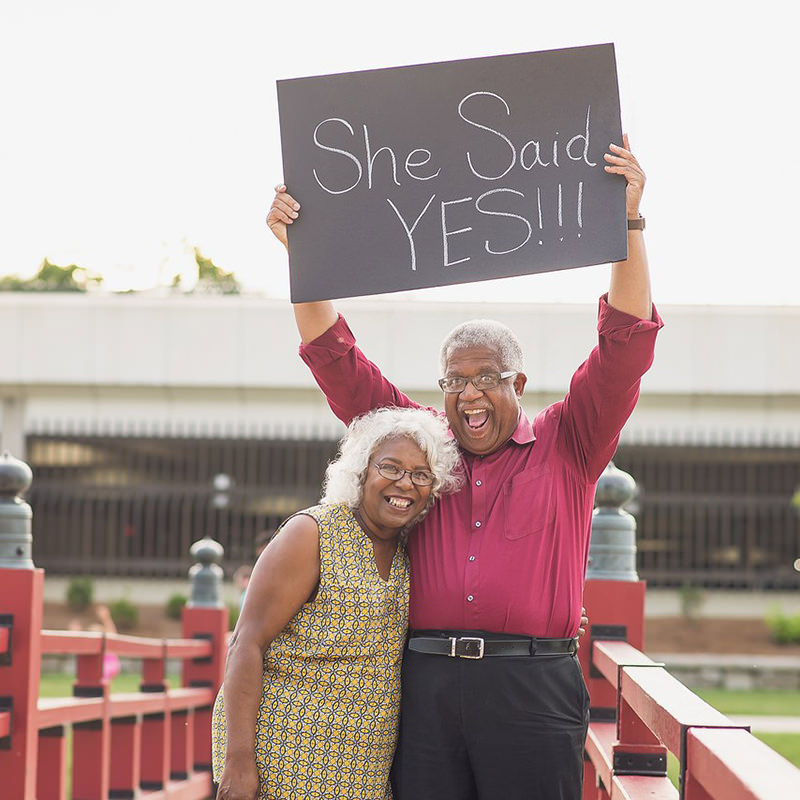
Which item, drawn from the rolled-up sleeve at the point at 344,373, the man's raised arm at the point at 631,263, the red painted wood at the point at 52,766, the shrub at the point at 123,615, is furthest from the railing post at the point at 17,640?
the shrub at the point at 123,615

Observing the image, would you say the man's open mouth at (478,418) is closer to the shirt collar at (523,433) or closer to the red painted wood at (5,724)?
the shirt collar at (523,433)

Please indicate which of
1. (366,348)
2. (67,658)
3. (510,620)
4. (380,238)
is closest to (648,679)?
(510,620)

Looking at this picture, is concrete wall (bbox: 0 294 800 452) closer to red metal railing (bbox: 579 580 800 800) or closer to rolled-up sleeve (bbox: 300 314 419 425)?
red metal railing (bbox: 579 580 800 800)

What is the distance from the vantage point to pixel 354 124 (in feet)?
11.0

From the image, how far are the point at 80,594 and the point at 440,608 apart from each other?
1595 cm

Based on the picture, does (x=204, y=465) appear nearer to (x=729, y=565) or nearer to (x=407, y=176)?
(x=729, y=565)

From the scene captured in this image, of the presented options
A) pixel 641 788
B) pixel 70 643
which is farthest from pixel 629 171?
pixel 70 643

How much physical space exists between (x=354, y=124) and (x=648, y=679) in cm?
155

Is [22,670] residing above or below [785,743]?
above

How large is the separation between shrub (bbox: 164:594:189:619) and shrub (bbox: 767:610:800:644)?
7873 millimetres

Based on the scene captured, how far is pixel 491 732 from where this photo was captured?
2961 millimetres

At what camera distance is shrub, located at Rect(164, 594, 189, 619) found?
704 inches

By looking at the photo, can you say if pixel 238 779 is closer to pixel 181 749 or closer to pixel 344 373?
pixel 344 373

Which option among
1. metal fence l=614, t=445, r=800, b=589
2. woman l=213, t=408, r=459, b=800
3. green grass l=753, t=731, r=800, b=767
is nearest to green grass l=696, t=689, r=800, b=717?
green grass l=753, t=731, r=800, b=767
